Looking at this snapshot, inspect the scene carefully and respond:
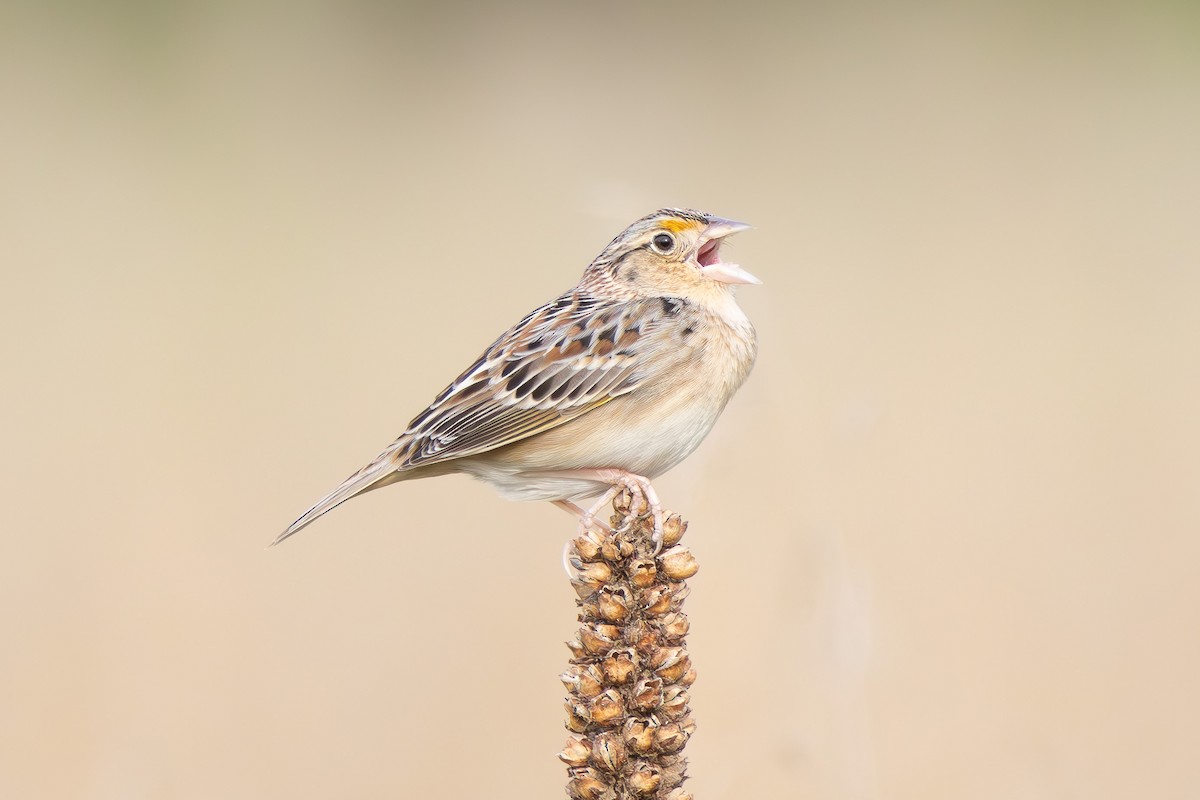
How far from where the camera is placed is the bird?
388 cm

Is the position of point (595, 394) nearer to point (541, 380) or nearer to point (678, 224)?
point (541, 380)

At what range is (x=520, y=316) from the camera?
7.63 m

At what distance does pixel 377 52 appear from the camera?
9516mm

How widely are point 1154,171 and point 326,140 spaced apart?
559cm

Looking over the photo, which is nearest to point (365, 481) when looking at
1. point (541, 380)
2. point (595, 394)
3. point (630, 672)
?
point (541, 380)

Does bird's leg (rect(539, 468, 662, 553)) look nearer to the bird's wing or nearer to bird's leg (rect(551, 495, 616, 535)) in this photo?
bird's leg (rect(551, 495, 616, 535))

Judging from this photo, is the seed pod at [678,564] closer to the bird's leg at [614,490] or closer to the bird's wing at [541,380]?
the bird's leg at [614,490]

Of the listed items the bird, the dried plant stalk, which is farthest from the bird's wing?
the dried plant stalk

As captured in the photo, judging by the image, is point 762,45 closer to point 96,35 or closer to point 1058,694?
point 96,35

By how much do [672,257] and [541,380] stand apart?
24.9 inches

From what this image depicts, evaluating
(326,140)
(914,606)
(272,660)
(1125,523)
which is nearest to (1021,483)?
(1125,523)

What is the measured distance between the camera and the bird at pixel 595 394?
3877 mm

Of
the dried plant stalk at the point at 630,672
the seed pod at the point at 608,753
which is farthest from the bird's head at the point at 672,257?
the seed pod at the point at 608,753

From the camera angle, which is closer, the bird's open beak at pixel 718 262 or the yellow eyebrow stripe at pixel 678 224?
the bird's open beak at pixel 718 262
